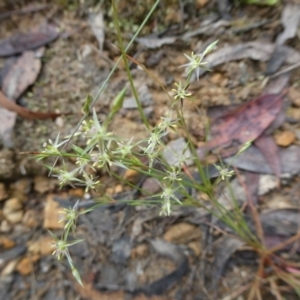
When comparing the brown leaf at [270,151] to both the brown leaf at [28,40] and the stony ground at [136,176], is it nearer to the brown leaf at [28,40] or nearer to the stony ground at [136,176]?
the stony ground at [136,176]

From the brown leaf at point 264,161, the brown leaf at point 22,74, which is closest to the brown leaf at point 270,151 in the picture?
the brown leaf at point 264,161

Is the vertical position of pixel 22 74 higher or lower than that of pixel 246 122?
higher

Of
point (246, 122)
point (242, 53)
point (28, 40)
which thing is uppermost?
point (28, 40)

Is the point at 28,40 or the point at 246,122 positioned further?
the point at 28,40

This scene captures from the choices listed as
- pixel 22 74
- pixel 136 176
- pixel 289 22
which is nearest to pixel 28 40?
pixel 22 74

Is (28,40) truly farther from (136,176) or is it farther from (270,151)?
(270,151)

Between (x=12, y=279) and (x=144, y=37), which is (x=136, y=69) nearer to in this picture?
(x=144, y=37)

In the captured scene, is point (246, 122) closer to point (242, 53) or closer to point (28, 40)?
point (242, 53)
